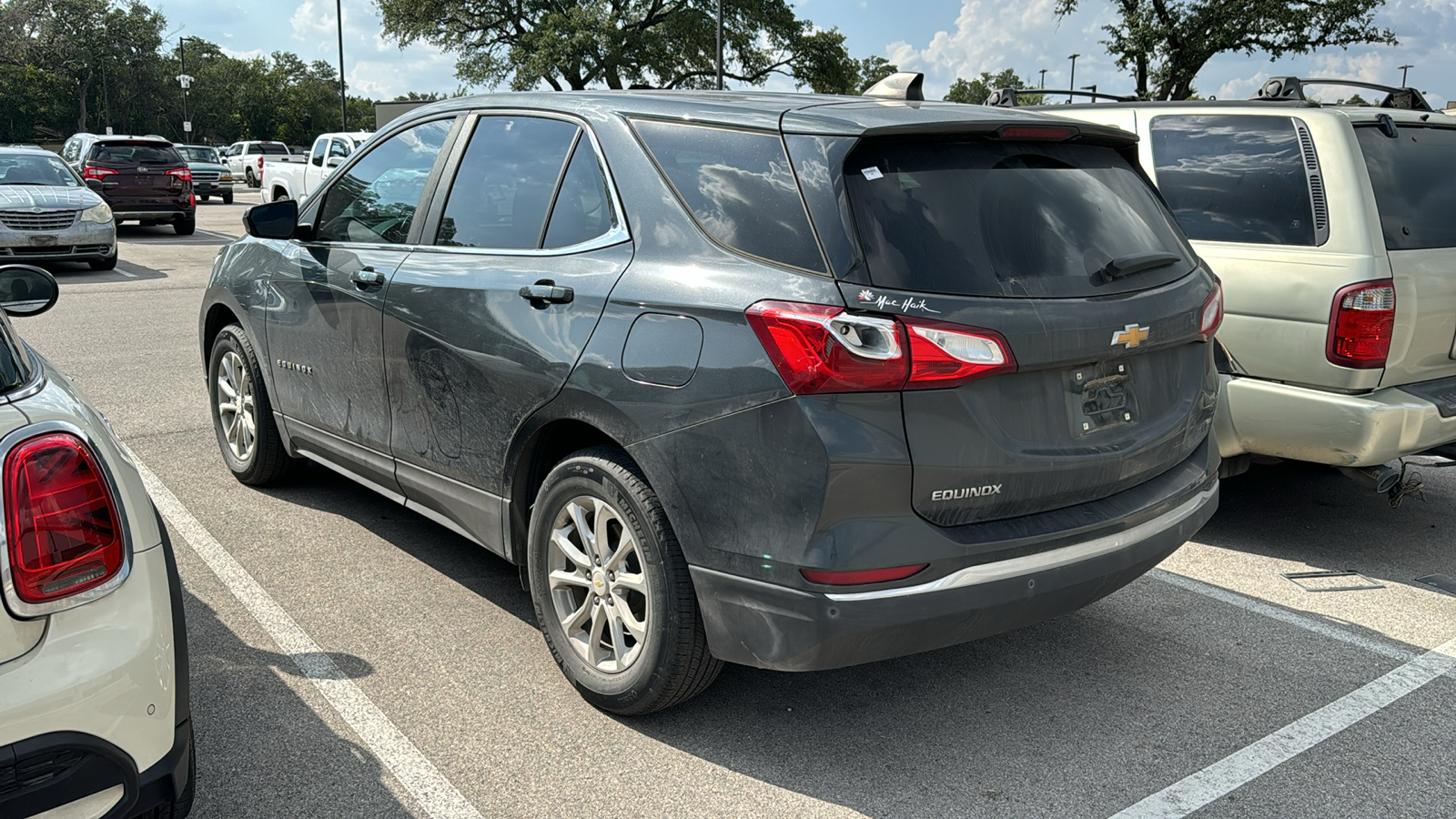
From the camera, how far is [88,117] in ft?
272

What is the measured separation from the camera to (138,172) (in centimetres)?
2008

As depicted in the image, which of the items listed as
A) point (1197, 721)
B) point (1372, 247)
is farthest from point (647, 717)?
point (1372, 247)

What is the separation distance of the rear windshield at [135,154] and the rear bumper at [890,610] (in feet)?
68.5

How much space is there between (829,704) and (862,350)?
4.28 feet

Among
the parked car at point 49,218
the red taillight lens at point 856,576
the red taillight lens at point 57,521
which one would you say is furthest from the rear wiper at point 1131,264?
the parked car at point 49,218

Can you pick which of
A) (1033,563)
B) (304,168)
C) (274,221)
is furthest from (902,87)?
(304,168)

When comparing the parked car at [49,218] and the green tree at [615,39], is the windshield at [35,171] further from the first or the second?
the green tree at [615,39]

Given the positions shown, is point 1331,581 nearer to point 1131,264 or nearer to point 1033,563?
point 1131,264

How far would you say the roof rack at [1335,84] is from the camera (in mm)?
5188

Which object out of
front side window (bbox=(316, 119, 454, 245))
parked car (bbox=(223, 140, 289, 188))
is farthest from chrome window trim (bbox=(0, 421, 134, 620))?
parked car (bbox=(223, 140, 289, 188))

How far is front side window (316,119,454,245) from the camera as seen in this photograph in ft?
→ 13.5

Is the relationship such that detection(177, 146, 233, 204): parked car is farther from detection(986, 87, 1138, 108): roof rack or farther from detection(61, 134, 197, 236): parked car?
detection(986, 87, 1138, 108): roof rack

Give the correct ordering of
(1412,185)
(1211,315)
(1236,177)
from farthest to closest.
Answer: (1236,177)
(1412,185)
(1211,315)

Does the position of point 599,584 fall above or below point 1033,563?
below
